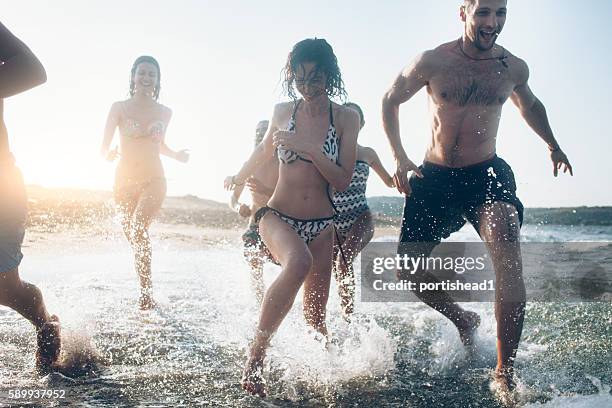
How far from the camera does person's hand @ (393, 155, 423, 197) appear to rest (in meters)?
4.44

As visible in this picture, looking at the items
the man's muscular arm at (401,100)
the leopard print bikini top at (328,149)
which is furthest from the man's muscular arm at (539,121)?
the leopard print bikini top at (328,149)

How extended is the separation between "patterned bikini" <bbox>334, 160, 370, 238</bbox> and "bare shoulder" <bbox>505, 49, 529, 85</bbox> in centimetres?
160

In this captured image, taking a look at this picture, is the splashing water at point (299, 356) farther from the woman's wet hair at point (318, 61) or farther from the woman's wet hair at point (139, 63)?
the woman's wet hair at point (139, 63)

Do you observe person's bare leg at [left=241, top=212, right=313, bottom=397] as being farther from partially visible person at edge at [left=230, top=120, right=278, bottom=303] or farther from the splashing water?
partially visible person at edge at [left=230, top=120, right=278, bottom=303]

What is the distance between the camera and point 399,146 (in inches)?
181

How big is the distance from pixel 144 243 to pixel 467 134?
3433mm

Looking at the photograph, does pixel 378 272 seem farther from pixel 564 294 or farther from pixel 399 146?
pixel 399 146

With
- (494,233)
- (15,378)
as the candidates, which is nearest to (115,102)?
(15,378)

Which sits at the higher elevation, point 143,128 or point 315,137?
point 143,128

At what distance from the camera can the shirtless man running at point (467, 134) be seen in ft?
14.1

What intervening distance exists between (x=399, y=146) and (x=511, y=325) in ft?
4.76

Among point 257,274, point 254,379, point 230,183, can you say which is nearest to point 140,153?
point 257,274

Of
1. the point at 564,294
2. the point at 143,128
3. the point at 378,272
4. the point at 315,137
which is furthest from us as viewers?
the point at 378,272

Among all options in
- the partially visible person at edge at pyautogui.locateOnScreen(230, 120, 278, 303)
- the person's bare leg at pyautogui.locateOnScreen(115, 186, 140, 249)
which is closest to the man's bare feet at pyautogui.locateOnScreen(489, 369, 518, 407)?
the partially visible person at edge at pyautogui.locateOnScreen(230, 120, 278, 303)
